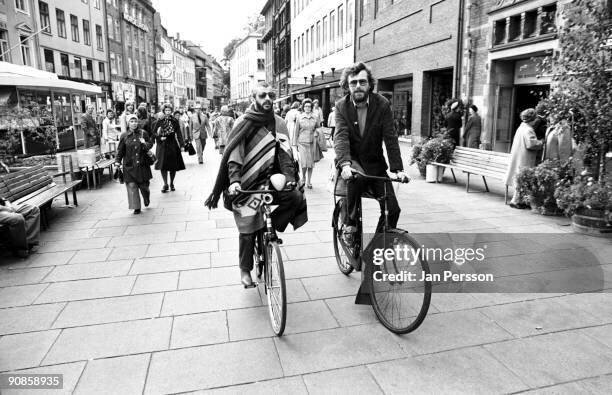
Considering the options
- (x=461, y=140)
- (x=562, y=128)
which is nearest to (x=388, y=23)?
(x=461, y=140)

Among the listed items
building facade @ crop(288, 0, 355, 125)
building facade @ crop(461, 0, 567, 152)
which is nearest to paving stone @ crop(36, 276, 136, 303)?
building facade @ crop(461, 0, 567, 152)

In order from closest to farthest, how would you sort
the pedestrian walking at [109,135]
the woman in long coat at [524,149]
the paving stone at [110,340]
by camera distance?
the paving stone at [110,340] → the woman in long coat at [524,149] → the pedestrian walking at [109,135]

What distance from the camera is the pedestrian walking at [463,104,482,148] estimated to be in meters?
13.4

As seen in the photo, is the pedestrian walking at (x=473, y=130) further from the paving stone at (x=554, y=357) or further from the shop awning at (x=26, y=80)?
the shop awning at (x=26, y=80)

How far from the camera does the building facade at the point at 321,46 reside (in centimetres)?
2705

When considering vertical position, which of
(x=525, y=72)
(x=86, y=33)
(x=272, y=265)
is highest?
(x=86, y=33)

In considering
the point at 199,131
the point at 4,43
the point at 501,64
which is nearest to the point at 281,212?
the point at 501,64

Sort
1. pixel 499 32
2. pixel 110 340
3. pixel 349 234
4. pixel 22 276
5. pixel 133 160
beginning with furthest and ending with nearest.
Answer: pixel 499 32 → pixel 133 160 → pixel 22 276 → pixel 349 234 → pixel 110 340

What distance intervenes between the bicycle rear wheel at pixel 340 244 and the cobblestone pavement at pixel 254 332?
10 centimetres

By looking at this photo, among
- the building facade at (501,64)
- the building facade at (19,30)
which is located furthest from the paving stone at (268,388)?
the building facade at (19,30)

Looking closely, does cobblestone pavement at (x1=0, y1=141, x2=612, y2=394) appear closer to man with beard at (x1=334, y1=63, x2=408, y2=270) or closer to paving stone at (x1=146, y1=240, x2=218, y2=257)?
paving stone at (x1=146, y1=240, x2=218, y2=257)

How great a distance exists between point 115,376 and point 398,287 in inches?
84.2

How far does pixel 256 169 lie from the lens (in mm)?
4254

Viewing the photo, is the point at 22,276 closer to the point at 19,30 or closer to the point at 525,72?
the point at 525,72
